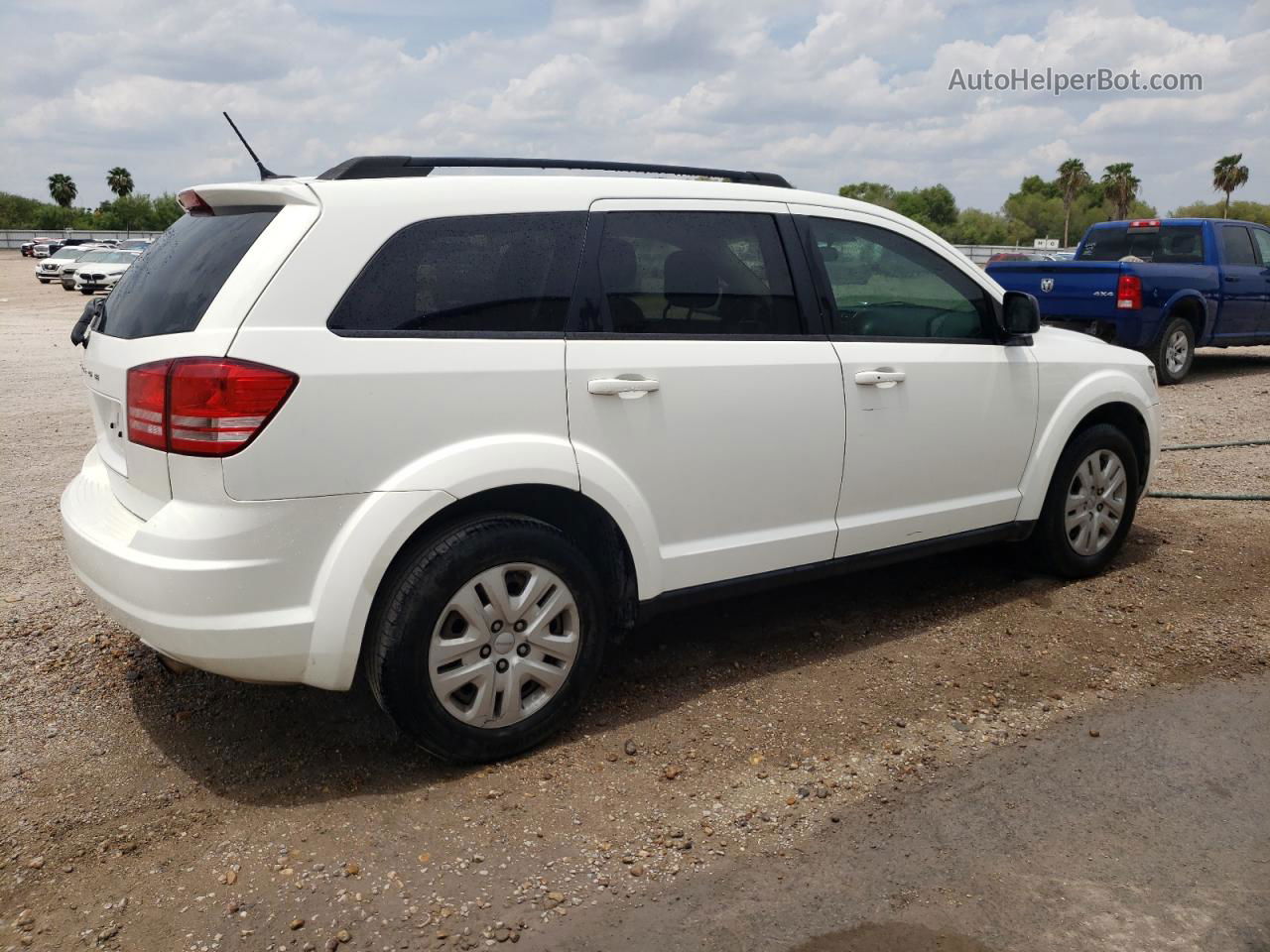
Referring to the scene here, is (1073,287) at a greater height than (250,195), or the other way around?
(250,195)

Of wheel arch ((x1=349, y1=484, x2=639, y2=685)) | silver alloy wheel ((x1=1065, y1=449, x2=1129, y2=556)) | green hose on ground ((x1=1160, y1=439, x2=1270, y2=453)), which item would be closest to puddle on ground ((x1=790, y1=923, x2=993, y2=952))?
wheel arch ((x1=349, y1=484, x2=639, y2=685))

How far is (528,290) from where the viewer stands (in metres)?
3.74

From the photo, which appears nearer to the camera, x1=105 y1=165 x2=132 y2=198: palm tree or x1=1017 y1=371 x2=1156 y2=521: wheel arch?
x1=1017 y1=371 x2=1156 y2=521: wheel arch

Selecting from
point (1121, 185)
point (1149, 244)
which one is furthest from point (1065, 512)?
point (1121, 185)

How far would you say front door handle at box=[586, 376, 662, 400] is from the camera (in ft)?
12.4

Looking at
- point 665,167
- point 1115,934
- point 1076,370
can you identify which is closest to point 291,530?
point 665,167

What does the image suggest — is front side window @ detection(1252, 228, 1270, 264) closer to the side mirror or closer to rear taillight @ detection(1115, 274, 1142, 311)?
rear taillight @ detection(1115, 274, 1142, 311)

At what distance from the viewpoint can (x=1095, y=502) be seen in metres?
5.55

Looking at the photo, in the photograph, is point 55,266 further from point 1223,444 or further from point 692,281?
point 692,281

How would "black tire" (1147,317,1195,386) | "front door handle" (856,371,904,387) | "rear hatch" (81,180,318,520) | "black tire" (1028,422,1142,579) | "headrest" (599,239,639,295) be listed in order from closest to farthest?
"rear hatch" (81,180,318,520), "headrest" (599,239,639,295), "front door handle" (856,371,904,387), "black tire" (1028,422,1142,579), "black tire" (1147,317,1195,386)

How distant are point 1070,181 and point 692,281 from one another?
83.0m

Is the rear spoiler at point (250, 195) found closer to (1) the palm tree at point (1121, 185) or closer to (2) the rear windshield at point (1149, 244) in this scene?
(2) the rear windshield at point (1149, 244)

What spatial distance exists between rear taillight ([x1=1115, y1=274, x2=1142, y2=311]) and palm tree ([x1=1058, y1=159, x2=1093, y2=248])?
7000 cm

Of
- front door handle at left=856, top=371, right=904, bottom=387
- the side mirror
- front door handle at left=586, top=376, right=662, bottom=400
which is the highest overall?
the side mirror
